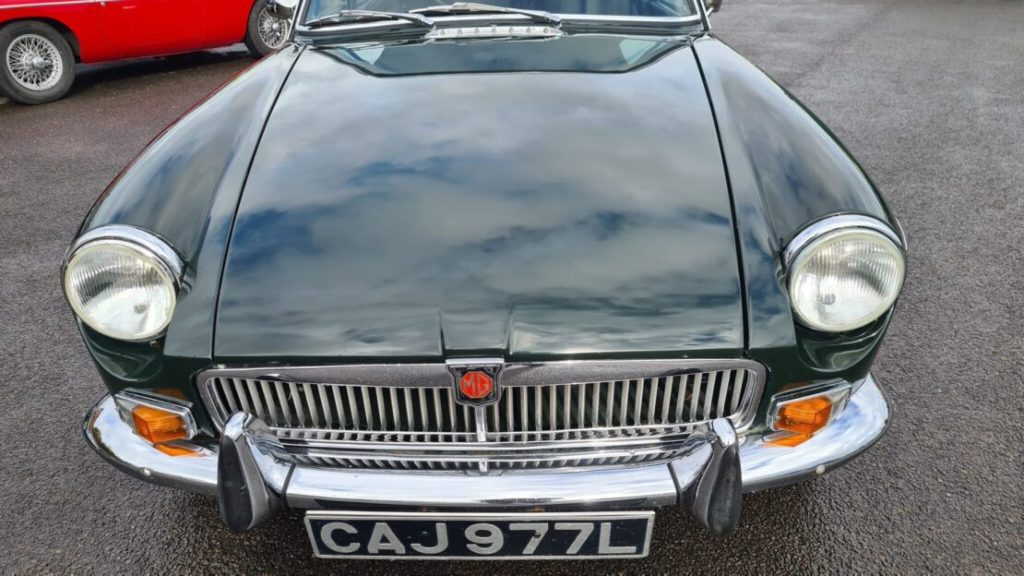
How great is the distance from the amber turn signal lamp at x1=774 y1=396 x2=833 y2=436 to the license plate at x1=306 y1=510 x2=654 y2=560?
0.40m

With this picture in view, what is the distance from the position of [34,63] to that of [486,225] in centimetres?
578

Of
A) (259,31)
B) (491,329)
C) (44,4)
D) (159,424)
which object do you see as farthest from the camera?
(259,31)

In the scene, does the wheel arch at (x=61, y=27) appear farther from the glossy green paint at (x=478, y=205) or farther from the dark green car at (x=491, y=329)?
the dark green car at (x=491, y=329)

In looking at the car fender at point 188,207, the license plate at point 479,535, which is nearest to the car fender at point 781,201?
the license plate at point 479,535

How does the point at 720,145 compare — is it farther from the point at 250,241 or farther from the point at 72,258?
the point at 72,258

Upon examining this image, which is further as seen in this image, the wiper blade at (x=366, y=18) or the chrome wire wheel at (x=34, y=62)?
the chrome wire wheel at (x=34, y=62)

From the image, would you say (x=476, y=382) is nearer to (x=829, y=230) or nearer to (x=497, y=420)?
(x=497, y=420)

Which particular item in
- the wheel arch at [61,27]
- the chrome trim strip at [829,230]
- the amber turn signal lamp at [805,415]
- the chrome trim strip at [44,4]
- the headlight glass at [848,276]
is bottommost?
the wheel arch at [61,27]

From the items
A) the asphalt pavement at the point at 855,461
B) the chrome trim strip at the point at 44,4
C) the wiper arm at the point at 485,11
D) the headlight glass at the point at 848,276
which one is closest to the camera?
the headlight glass at the point at 848,276

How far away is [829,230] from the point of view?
171cm

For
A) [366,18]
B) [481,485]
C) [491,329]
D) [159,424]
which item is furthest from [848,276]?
[366,18]

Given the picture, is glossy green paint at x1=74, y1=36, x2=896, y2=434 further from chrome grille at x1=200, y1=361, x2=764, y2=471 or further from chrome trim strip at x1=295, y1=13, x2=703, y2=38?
chrome trim strip at x1=295, y1=13, x2=703, y2=38

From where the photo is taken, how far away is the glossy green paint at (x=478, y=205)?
1601 mm

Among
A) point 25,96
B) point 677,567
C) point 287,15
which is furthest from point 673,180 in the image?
point 25,96
